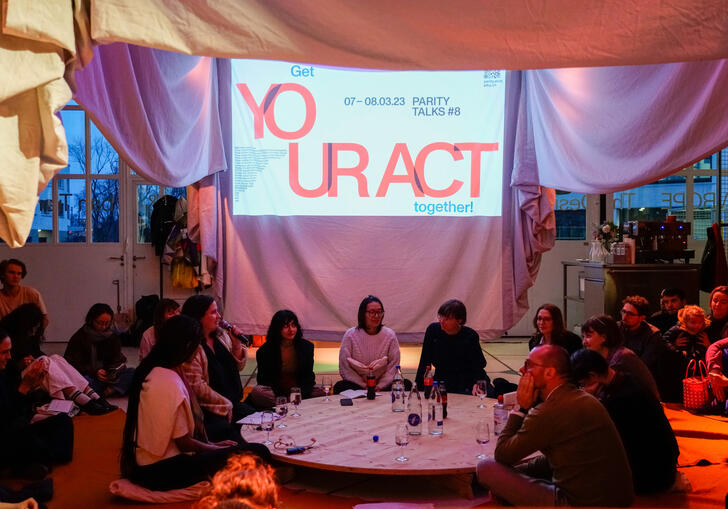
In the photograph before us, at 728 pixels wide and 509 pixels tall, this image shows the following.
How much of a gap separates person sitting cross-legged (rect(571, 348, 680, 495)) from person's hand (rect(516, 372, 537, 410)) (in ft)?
1.14

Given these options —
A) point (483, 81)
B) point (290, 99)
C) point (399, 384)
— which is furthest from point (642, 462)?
point (290, 99)

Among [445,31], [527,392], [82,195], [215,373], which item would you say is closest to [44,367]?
[215,373]

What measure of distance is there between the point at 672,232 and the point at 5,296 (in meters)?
6.86

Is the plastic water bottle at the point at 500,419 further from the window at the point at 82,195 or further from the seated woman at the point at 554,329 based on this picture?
the window at the point at 82,195

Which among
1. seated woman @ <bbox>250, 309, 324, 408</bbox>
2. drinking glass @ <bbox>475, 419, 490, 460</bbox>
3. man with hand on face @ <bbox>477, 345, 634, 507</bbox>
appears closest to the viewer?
man with hand on face @ <bbox>477, 345, 634, 507</bbox>

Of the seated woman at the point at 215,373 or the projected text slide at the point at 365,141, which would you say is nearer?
the seated woman at the point at 215,373

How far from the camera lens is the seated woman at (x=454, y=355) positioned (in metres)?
5.96

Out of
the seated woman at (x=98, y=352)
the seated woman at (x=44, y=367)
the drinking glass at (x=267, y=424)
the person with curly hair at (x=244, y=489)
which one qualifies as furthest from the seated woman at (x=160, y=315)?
the person with curly hair at (x=244, y=489)

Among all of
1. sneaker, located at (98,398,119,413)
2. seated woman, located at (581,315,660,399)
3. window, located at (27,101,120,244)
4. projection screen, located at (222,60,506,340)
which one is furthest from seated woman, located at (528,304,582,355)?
window, located at (27,101,120,244)

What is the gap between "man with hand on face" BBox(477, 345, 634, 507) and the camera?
3.26 metres

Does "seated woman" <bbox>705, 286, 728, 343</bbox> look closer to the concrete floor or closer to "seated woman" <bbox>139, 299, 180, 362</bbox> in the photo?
the concrete floor

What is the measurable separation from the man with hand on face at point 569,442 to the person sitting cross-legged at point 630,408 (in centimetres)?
45

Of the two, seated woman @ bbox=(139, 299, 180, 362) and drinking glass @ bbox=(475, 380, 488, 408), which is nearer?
drinking glass @ bbox=(475, 380, 488, 408)

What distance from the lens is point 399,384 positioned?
5.14 m
